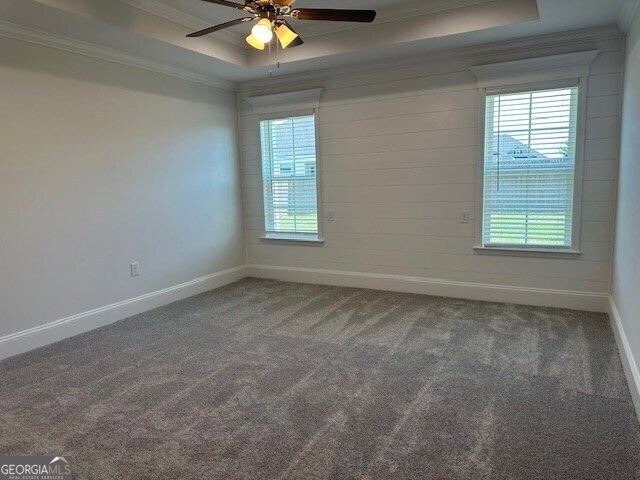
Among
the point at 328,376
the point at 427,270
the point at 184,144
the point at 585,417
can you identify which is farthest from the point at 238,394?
the point at 184,144

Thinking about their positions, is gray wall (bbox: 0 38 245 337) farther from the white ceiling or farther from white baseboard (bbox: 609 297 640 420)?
white baseboard (bbox: 609 297 640 420)

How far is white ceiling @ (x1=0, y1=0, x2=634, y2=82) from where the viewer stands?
318 cm

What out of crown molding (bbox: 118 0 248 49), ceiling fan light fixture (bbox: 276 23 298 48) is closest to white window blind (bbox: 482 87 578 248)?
ceiling fan light fixture (bbox: 276 23 298 48)

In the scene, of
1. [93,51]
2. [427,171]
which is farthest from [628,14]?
[93,51]

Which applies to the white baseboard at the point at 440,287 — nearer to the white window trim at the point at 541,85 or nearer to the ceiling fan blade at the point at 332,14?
the white window trim at the point at 541,85

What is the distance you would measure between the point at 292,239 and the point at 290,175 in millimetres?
812

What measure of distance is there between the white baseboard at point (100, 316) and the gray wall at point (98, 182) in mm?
63

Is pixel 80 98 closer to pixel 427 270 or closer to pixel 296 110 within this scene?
pixel 296 110

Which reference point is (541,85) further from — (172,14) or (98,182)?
(98,182)

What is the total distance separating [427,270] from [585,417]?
2471mm

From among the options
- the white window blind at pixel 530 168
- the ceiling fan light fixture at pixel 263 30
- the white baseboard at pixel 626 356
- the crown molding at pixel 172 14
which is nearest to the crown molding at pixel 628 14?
the white window blind at pixel 530 168

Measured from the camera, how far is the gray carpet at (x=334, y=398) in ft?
6.54

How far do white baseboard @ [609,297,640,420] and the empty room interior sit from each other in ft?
0.17

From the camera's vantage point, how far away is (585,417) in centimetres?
230
